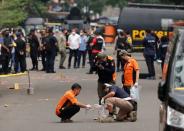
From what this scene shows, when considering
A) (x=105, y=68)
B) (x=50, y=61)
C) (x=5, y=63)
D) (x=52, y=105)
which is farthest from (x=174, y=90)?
(x=50, y=61)

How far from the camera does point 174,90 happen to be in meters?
9.38

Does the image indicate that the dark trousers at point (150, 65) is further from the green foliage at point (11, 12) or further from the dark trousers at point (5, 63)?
the green foliage at point (11, 12)

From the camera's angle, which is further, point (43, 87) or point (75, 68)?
point (75, 68)

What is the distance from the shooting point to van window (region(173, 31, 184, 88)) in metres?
9.60

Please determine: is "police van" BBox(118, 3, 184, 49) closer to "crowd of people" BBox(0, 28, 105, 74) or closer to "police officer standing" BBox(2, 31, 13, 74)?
"crowd of people" BBox(0, 28, 105, 74)

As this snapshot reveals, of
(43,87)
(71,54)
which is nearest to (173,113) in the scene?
(43,87)

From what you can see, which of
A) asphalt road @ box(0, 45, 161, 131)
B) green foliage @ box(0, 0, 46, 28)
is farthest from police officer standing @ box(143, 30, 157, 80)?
green foliage @ box(0, 0, 46, 28)

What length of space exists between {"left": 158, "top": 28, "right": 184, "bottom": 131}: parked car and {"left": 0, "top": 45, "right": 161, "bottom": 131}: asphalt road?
5717mm

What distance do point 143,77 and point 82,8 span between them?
69.4 m

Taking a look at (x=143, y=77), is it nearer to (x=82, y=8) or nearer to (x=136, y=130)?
(x=136, y=130)

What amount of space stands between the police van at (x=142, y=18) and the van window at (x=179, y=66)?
2739cm

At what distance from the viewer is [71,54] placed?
34.0 m

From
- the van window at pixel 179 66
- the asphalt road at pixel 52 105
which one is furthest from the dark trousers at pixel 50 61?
the van window at pixel 179 66

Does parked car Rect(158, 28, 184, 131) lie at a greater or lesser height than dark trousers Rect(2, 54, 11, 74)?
greater
